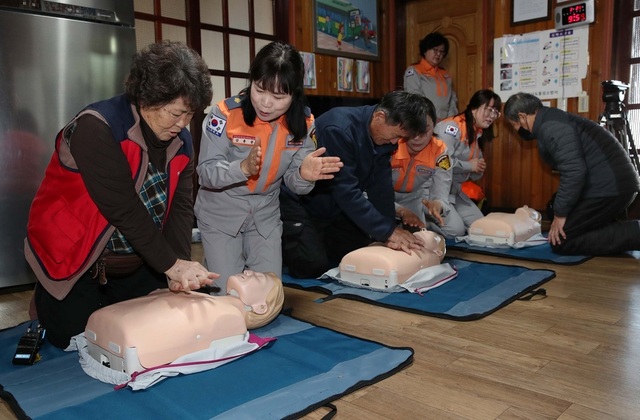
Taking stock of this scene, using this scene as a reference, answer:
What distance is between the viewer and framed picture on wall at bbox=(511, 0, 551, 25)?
431cm

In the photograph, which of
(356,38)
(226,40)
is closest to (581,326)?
(226,40)

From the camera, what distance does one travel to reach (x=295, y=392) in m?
1.38

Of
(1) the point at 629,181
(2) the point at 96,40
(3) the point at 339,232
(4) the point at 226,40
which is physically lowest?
(3) the point at 339,232

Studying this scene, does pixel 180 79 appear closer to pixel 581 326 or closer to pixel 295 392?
pixel 295 392

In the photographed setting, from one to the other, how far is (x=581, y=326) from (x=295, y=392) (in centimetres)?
109

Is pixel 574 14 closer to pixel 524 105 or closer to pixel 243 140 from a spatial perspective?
pixel 524 105

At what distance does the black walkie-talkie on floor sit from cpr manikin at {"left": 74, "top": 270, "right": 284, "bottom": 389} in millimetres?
153

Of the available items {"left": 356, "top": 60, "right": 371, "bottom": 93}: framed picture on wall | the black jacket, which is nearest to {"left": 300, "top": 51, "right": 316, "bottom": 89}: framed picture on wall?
{"left": 356, "top": 60, "right": 371, "bottom": 93}: framed picture on wall

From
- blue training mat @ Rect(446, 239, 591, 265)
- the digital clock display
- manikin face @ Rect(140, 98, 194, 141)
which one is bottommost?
blue training mat @ Rect(446, 239, 591, 265)

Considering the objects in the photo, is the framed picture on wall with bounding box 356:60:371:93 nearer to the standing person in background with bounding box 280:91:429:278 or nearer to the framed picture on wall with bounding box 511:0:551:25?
the framed picture on wall with bounding box 511:0:551:25

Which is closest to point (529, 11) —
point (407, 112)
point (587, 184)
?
point (587, 184)

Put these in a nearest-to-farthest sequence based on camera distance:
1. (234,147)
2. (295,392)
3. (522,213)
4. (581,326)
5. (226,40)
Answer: (295,392)
(581,326)
(234,147)
(522,213)
(226,40)

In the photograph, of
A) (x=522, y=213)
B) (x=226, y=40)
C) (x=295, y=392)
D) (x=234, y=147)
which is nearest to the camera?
(x=295, y=392)

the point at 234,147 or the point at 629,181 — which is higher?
the point at 234,147
